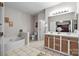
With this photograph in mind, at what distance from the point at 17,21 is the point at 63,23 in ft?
2.81

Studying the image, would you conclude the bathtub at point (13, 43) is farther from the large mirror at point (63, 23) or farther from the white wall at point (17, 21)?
Result: the large mirror at point (63, 23)

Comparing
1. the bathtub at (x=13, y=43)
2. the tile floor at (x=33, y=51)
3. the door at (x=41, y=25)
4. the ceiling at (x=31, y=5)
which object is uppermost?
the ceiling at (x=31, y=5)

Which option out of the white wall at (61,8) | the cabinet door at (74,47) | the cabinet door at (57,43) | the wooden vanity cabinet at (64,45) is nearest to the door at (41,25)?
the white wall at (61,8)

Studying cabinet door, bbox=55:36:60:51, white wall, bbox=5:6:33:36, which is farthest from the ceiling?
cabinet door, bbox=55:36:60:51

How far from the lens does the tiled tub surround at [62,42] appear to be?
1.59 metres

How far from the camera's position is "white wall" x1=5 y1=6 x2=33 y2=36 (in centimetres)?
155

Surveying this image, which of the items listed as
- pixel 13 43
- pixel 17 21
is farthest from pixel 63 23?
pixel 13 43

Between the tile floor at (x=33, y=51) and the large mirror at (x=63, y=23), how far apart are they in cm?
37

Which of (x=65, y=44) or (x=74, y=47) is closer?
(x=74, y=47)

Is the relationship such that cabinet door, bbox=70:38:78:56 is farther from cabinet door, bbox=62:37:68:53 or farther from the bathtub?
the bathtub

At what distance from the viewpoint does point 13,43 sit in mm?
1599

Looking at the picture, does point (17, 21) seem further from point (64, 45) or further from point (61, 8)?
point (64, 45)

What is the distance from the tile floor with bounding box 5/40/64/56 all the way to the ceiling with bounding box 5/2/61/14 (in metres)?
0.62

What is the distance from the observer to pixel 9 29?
1.55 meters
